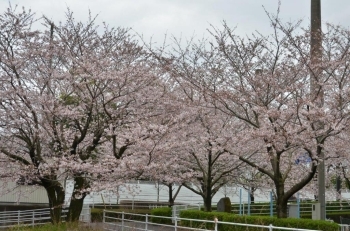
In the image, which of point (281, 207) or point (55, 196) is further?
point (55, 196)

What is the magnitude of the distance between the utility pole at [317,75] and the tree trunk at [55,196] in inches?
306

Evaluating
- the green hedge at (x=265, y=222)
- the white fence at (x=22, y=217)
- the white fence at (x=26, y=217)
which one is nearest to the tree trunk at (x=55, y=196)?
the green hedge at (x=265, y=222)

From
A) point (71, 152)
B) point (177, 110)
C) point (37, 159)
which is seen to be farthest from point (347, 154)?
point (37, 159)

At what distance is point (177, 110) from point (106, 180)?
3388 millimetres

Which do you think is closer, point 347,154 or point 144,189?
point 347,154

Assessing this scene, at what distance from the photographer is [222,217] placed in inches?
596

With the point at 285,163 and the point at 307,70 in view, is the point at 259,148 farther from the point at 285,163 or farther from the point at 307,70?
the point at 307,70

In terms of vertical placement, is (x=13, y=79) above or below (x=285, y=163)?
above

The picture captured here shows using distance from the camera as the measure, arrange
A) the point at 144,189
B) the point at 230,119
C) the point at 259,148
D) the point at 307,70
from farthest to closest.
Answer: the point at 144,189 → the point at 230,119 → the point at 259,148 → the point at 307,70

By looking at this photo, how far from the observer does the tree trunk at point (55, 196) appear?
49.1 ft

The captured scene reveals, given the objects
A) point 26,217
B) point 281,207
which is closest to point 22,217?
point 26,217

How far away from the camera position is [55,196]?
1600cm

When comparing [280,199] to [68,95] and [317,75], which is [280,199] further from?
[68,95]

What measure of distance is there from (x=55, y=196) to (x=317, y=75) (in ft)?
30.2
